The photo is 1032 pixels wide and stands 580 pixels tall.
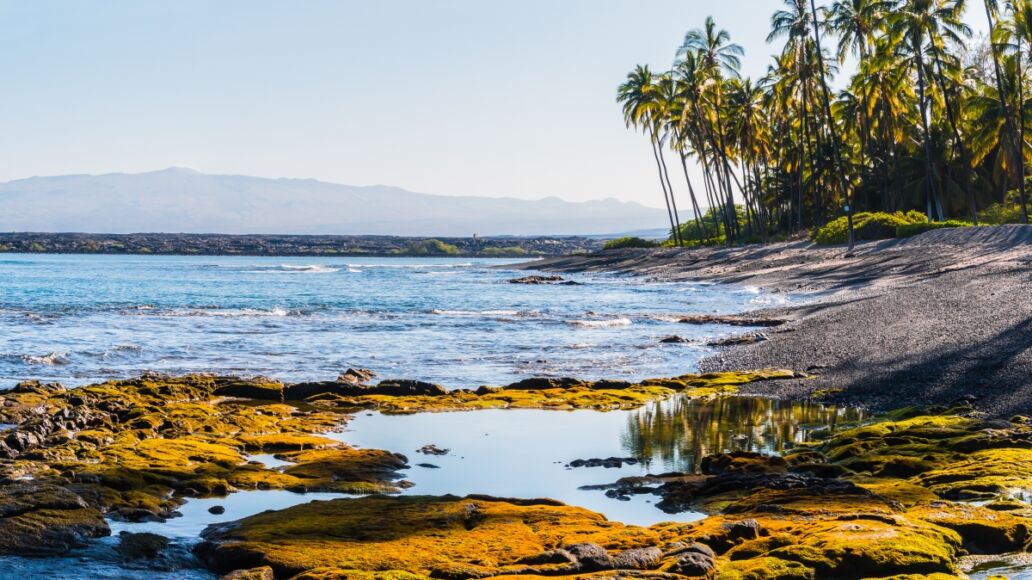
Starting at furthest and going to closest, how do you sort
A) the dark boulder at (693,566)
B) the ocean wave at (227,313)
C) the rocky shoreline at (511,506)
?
the ocean wave at (227,313)
the rocky shoreline at (511,506)
the dark boulder at (693,566)

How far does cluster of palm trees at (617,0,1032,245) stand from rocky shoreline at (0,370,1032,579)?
126 feet

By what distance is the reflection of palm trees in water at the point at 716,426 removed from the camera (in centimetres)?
1253

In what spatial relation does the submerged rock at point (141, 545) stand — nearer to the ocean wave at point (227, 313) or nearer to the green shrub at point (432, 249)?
the ocean wave at point (227, 313)

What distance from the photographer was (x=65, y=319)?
119 feet


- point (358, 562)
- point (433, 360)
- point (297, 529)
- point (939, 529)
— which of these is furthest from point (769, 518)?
point (433, 360)

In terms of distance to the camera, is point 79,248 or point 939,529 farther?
point 79,248

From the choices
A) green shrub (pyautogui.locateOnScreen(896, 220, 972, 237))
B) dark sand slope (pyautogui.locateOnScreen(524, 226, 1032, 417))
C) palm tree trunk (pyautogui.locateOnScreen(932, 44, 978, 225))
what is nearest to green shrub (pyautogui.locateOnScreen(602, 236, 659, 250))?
palm tree trunk (pyautogui.locateOnScreen(932, 44, 978, 225))

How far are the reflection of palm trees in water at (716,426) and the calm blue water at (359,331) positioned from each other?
489 centimetres

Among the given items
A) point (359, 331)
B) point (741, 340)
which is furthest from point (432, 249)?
point (741, 340)

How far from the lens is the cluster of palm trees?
49.6 meters

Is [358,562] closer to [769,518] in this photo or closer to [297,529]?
[297,529]

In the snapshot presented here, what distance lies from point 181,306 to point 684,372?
29.3 m

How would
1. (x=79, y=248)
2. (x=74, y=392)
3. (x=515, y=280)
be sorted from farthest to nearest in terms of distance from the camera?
(x=79, y=248)
(x=515, y=280)
(x=74, y=392)

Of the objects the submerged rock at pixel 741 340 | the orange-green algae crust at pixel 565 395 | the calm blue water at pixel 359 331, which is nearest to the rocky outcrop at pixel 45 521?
the orange-green algae crust at pixel 565 395
